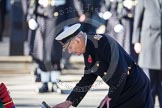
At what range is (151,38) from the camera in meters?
7.05

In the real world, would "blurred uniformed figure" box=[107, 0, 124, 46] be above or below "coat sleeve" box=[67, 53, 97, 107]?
above

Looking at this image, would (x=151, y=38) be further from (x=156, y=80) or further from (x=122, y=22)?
(x=122, y=22)

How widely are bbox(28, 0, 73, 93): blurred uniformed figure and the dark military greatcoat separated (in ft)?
12.0

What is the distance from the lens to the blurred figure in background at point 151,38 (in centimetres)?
698

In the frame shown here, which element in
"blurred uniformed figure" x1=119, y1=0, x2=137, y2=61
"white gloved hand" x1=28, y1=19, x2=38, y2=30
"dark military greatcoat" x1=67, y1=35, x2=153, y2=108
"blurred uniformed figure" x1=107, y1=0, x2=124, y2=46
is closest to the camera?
"dark military greatcoat" x1=67, y1=35, x2=153, y2=108

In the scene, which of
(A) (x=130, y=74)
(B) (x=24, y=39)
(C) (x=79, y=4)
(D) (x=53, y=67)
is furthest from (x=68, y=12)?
(A) (x=130, y=74)

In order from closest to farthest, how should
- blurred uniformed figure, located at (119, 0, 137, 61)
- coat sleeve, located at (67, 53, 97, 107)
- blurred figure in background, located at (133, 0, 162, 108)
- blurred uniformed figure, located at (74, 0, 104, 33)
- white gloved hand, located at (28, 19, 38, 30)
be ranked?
coat sleeve, located at (67, 53, 97, 107), blurred figure in background, located at (133, 0, 162, 108), white gloved hand, located at (28, 19, 38, 30), blurred uniformed figure, located at (74, 0, 104, 33), blurred uniformed figure, located at (119, 0, 137, 61)

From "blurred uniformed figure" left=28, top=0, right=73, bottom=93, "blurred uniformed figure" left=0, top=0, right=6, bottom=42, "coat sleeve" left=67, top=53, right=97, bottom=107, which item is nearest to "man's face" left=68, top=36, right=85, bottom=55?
"coat sleeve" left=67, top=53, right=97, bottom=107

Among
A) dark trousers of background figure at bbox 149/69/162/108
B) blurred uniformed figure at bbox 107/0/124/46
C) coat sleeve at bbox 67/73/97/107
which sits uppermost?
blurred uniformed figure at bbox 107/0/124/46

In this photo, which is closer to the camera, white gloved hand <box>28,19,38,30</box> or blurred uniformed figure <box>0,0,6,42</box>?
white gloved hand <box>28,19,38,30</box>

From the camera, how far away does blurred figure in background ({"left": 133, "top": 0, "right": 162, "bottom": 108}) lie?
6.98 meters

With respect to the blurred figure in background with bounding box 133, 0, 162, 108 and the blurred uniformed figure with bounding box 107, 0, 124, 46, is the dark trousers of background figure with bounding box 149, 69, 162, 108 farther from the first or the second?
the blurred uniformed figure with bounding box 107, 0, 124, 46

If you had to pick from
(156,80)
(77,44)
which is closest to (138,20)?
(156,80)

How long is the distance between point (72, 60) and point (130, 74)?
596cm
